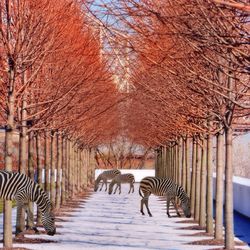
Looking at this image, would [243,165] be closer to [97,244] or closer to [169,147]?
[169,147]

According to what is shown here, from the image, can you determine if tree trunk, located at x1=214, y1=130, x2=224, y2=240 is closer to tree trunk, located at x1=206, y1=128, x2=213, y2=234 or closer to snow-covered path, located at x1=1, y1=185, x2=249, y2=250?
snow-covered path, located at x1=1, y1=185, x2=249, y2=250

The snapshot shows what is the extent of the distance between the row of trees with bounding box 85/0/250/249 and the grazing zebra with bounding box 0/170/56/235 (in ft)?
10.9

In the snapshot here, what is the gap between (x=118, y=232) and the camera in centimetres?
2244

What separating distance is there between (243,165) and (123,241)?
152 ft

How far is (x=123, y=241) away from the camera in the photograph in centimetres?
1972

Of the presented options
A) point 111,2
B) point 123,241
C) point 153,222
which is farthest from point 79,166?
point 111,2

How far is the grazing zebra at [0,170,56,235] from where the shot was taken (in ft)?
58.6

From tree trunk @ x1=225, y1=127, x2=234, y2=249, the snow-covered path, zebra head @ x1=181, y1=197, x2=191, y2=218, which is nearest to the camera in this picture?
tree trunk @ x1=225, y1=127, x2=234, y2=249

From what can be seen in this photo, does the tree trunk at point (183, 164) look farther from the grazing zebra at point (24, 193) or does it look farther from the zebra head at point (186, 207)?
the grazing zebra at point (24, 193)

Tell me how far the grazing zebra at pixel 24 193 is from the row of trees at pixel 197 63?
3309mm

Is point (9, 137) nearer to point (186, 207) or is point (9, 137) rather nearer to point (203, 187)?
point (203, 187)

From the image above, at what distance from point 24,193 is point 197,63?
6038mm

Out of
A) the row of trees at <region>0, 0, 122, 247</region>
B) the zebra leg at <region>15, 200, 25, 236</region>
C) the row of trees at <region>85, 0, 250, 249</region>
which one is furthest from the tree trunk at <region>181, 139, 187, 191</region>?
the zebra leg at <region>15, 200, 25, 236</region>

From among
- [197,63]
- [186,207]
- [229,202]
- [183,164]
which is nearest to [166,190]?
[183,164]
